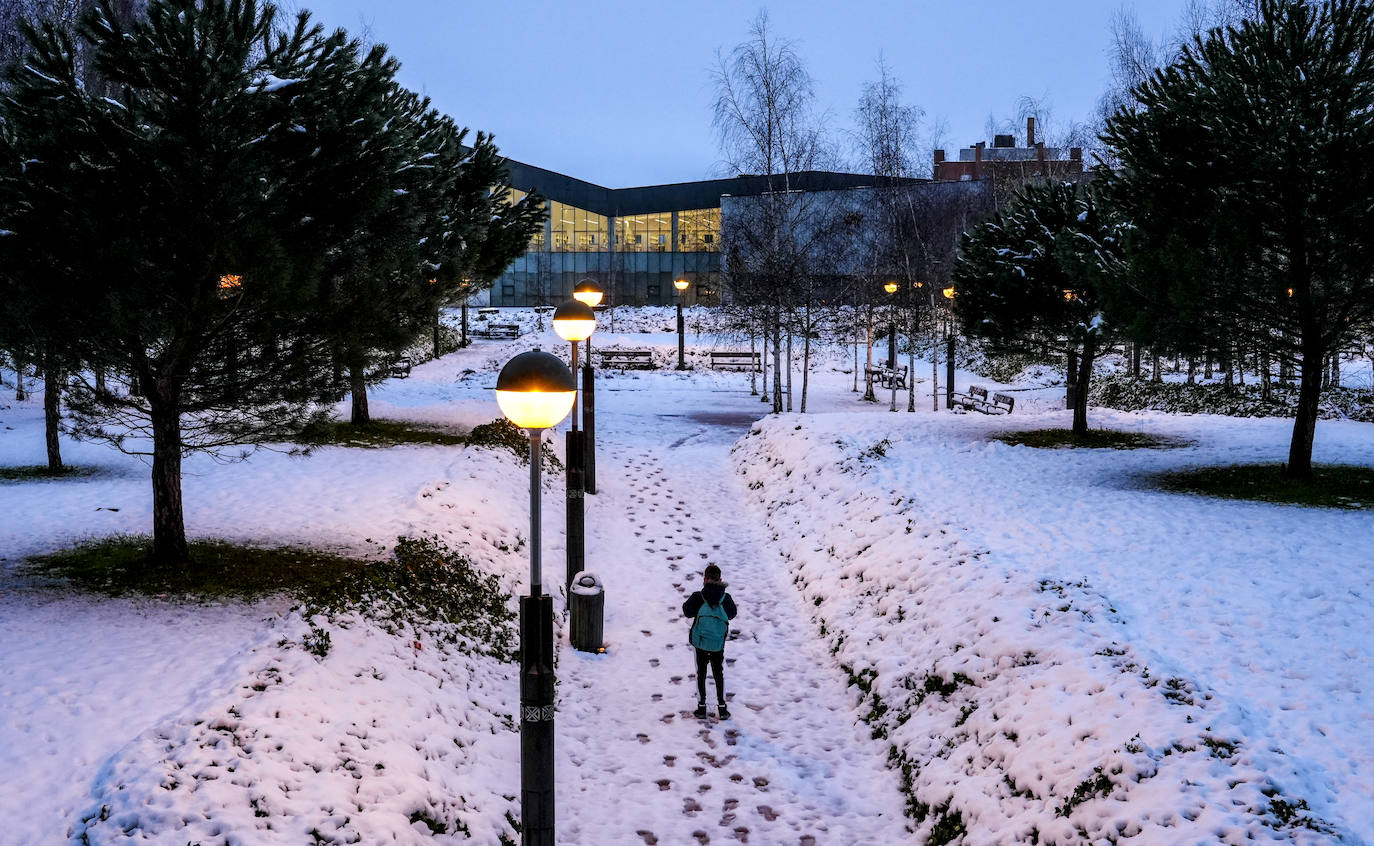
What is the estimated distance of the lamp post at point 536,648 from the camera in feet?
18.8

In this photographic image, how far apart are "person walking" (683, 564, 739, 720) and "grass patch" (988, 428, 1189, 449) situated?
1290 centimetres

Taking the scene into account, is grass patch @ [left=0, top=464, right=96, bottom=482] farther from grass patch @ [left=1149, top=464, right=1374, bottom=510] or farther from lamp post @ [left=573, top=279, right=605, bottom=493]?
grass patch @ [left=1149, top=464, right=1374, bottom=510]

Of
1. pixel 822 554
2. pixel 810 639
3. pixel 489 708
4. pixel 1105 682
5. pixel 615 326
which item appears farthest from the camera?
pixel 615 326

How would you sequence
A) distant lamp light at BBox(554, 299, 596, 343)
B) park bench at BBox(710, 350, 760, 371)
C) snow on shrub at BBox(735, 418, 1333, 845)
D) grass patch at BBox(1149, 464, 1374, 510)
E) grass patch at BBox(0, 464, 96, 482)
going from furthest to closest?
park bench at BBox(710, 350, 760, 371) < grass patch at BBox(0, 464, 96, 482) < grass patch at BBox(1149, 464, 1374, 510) < distant lamp light at BBox(554, 299, 596, 343) < snow on shrub at BBox(735, 418, 1333, 845)

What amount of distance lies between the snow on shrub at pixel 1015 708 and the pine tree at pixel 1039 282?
867 centimetres

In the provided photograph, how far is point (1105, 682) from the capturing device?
7078 millimetres

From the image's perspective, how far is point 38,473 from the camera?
15844mm

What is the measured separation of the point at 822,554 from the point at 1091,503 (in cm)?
429

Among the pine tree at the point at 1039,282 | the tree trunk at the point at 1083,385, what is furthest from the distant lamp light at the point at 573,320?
the tree trunk at the point at 1083,385

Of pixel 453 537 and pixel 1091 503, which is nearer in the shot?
pixel 453 537

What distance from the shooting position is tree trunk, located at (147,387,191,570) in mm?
9578

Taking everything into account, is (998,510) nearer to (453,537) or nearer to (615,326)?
(453,537)

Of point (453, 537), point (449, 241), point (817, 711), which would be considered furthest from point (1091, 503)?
point (449, 241)

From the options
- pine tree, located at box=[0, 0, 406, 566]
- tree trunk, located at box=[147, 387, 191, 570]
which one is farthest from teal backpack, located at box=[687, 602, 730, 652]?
tree trunk, located at box=[147, 387, 191, 570]
